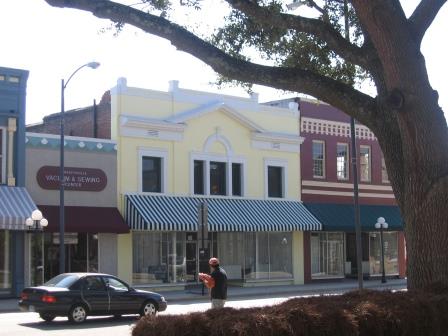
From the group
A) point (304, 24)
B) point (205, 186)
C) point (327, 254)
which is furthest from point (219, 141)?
point (304, 24)

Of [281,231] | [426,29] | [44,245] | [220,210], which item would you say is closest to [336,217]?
[281,231]

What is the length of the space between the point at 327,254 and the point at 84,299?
68.2 ft

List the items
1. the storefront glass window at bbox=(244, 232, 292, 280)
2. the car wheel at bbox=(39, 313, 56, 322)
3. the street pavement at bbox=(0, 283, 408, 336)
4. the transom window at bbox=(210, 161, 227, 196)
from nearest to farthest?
1. the street pavement at bbox=(0, 283, 408, 336)
2. the car wheel at bbox=(39, 313, 56, 322)
3. the transom window at bbox=(210, 161, 227, 196)
4. the storefront glass window at bbox=(244, 232, 292, 280)

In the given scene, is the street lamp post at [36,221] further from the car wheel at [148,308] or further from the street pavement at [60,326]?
the car wheel at [148,308]

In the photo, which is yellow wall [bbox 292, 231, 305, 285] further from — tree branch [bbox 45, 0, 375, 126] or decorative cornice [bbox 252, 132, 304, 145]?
tree branch [bbox 45, 0, 375, 126]

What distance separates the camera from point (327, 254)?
3709 centimetres

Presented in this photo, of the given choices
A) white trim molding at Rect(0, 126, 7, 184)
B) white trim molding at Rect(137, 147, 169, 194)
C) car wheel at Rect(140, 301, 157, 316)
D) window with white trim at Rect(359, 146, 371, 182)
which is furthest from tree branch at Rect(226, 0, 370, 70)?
window with white trim at Rect(359, 146, 371, 182)

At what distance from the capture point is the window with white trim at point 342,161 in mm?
37578

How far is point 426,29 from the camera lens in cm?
975

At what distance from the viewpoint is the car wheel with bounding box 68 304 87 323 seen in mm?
18000

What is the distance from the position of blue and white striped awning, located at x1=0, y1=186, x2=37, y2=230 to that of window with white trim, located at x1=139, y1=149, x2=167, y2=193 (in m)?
5.50

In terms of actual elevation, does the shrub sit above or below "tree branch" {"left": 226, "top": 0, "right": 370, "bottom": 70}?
below

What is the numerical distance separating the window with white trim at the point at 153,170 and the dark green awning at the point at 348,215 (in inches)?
324

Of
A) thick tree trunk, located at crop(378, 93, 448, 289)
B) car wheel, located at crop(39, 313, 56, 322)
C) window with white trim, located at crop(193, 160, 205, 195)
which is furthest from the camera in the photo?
window with white trim, located at crop(193, 160, 205, 195)
